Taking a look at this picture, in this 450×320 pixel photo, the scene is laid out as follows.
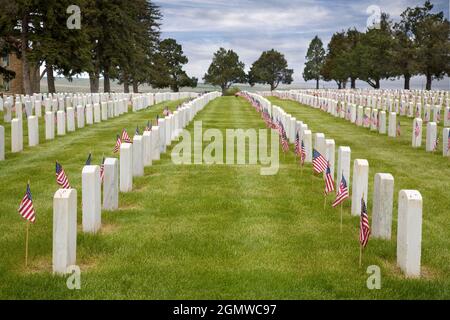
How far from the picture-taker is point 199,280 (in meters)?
6.34

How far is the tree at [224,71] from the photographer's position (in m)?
125

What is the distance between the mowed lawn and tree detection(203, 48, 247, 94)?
4437 inches

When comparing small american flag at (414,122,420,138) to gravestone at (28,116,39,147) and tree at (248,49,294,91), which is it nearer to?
gravestone at (28,116,39,147)

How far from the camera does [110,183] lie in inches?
352

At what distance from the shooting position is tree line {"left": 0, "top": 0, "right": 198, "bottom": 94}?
4259 cm

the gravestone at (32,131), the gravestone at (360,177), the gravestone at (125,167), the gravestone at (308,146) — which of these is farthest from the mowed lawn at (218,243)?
the gravestone at (32,131)

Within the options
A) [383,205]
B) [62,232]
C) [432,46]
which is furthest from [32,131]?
[432,46]

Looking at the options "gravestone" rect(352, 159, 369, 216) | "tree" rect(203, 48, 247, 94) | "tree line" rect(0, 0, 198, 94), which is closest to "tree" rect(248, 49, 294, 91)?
"tree" rect(203, 48, 247, 94)

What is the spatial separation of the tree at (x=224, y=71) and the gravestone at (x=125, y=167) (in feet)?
375

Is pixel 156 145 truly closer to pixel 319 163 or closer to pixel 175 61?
pixel 319 163

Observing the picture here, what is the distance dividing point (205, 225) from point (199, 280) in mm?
2259

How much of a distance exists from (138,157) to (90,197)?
440cm

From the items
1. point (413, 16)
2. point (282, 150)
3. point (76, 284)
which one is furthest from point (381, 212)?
point (413, 16)

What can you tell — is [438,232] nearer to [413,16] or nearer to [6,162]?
[6,162]
